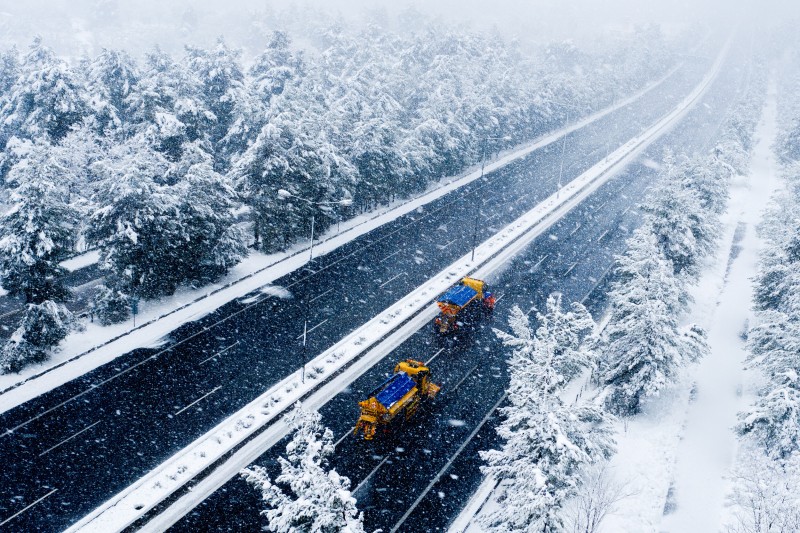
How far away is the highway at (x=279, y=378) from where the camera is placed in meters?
22.8

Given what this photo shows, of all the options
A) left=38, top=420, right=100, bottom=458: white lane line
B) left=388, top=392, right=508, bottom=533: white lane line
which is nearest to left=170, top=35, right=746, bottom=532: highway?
left=388, top=392, right=508, bottom=533: white lane line

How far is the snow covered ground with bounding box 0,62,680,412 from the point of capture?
2888cm

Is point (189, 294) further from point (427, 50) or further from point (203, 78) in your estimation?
point (427, 50)

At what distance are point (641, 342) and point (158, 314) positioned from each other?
99.2ft

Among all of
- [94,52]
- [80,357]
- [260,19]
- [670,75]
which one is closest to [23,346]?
[80,357]

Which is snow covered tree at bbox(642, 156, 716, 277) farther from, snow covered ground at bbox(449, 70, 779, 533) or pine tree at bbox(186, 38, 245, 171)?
pine tree at bbox(186, 38, 245, 171)

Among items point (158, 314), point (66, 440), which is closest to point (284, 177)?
point (158, 314)

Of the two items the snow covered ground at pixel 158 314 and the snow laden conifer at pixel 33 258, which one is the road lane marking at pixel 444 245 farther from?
the snow laden conifer at pixel 33 258

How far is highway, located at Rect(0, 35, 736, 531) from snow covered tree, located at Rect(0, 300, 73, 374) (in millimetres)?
3275

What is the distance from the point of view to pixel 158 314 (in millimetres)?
36469

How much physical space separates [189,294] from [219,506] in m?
20.7

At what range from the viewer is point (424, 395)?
2866 cm

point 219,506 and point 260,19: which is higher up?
point 260,19

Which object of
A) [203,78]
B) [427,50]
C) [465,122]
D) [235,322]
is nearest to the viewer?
[235,322]
